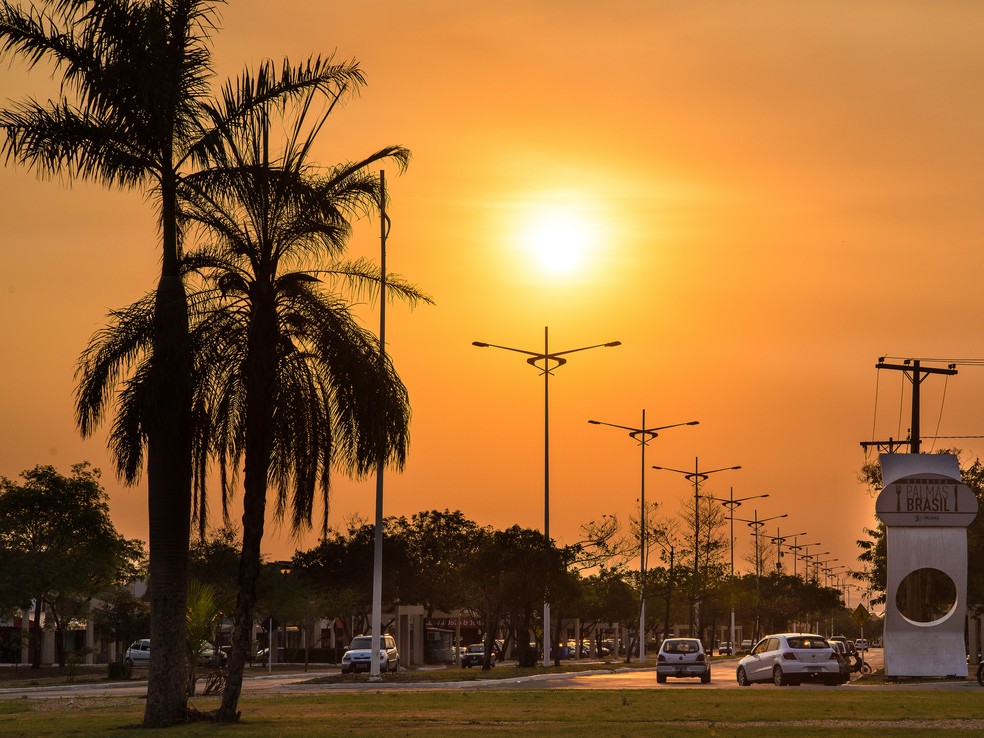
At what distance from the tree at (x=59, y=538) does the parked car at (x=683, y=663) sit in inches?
1164

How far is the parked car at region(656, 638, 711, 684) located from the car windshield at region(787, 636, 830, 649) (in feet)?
19.1

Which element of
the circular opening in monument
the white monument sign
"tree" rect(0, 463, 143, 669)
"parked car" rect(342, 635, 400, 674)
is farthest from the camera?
"tree" rect(0, 463, 143, 669)

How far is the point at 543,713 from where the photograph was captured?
86.3 ft

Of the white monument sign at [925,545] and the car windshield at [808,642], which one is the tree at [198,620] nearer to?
the car windshield at [808,642]

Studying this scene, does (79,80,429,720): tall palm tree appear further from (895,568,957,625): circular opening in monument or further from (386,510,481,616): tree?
(386,510,481,616): tree

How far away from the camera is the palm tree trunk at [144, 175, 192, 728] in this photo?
23625 millimetres

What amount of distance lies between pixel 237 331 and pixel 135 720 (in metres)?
6.95

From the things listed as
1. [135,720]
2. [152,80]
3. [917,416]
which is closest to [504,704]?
[135,720]

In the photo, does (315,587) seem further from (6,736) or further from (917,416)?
(6,736)

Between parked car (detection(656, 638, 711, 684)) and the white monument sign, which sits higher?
the white monument sign

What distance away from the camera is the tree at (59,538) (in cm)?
6675

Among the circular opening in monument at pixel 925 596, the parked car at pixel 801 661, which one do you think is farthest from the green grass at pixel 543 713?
the circular opening in monument at pixel 925 596

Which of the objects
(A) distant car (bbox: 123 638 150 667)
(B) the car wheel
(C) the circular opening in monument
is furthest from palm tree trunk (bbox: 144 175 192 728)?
(A) distant car (bbox: 123 638 150 667)

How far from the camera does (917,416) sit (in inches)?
2163
